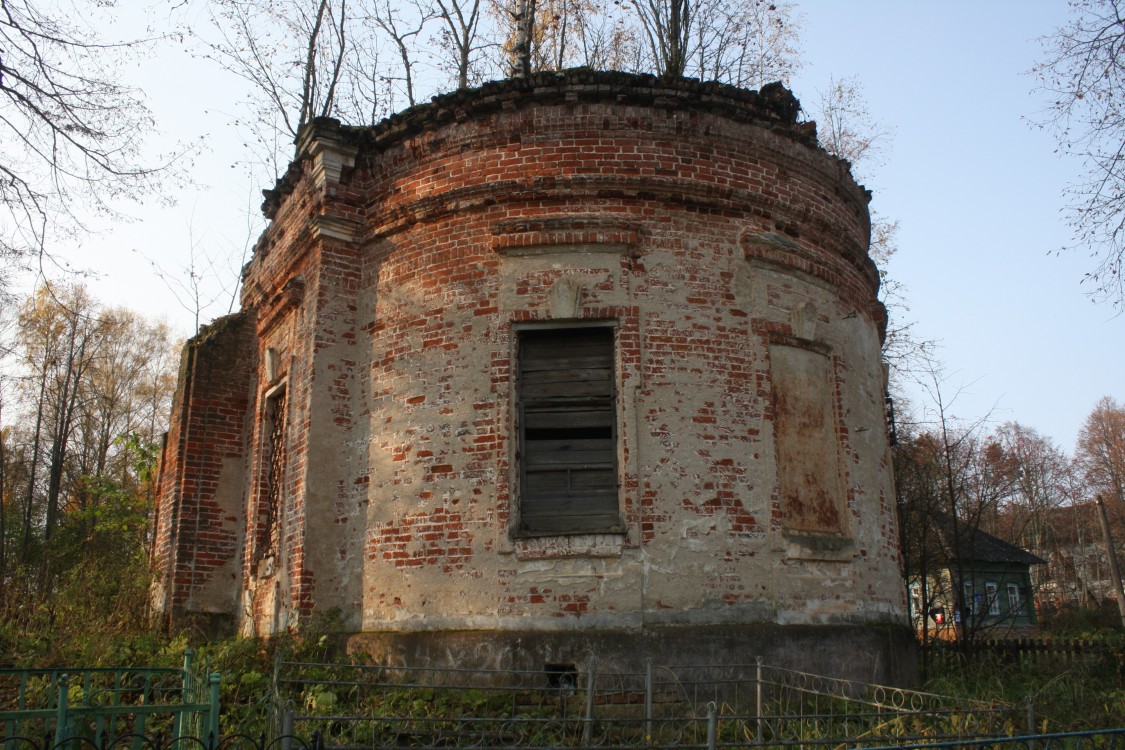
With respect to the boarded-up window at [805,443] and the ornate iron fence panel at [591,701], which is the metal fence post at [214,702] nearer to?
the ornate iron fence panel at [591,701]

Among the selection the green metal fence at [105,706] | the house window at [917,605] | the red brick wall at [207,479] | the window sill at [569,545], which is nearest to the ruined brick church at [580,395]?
the window sill at [569,545]

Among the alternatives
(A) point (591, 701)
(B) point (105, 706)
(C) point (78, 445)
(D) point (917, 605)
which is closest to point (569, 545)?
(A) point (591, 701)

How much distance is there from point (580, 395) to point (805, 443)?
2354 millimetres

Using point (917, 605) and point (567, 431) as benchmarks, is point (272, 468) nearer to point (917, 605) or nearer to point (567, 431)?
point (567, 431)

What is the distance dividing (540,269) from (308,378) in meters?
2.68

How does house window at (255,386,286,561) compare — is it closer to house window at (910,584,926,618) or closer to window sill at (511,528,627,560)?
window sill at (511,528,627,560)

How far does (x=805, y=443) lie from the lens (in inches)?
349

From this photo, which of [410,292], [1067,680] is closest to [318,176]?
[410,292]


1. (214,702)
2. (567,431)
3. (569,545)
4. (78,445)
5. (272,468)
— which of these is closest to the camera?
(214,702)

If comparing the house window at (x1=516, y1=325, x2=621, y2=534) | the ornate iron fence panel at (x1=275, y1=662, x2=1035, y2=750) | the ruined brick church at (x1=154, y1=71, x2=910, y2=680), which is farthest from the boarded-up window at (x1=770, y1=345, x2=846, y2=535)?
the house window at (x1=516, y1=325, x2=621, y2=534)

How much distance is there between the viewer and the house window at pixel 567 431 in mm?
8109

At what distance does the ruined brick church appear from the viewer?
7.91 m

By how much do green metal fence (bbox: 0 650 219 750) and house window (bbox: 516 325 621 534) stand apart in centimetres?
304

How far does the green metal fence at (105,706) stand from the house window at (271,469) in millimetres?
1925
